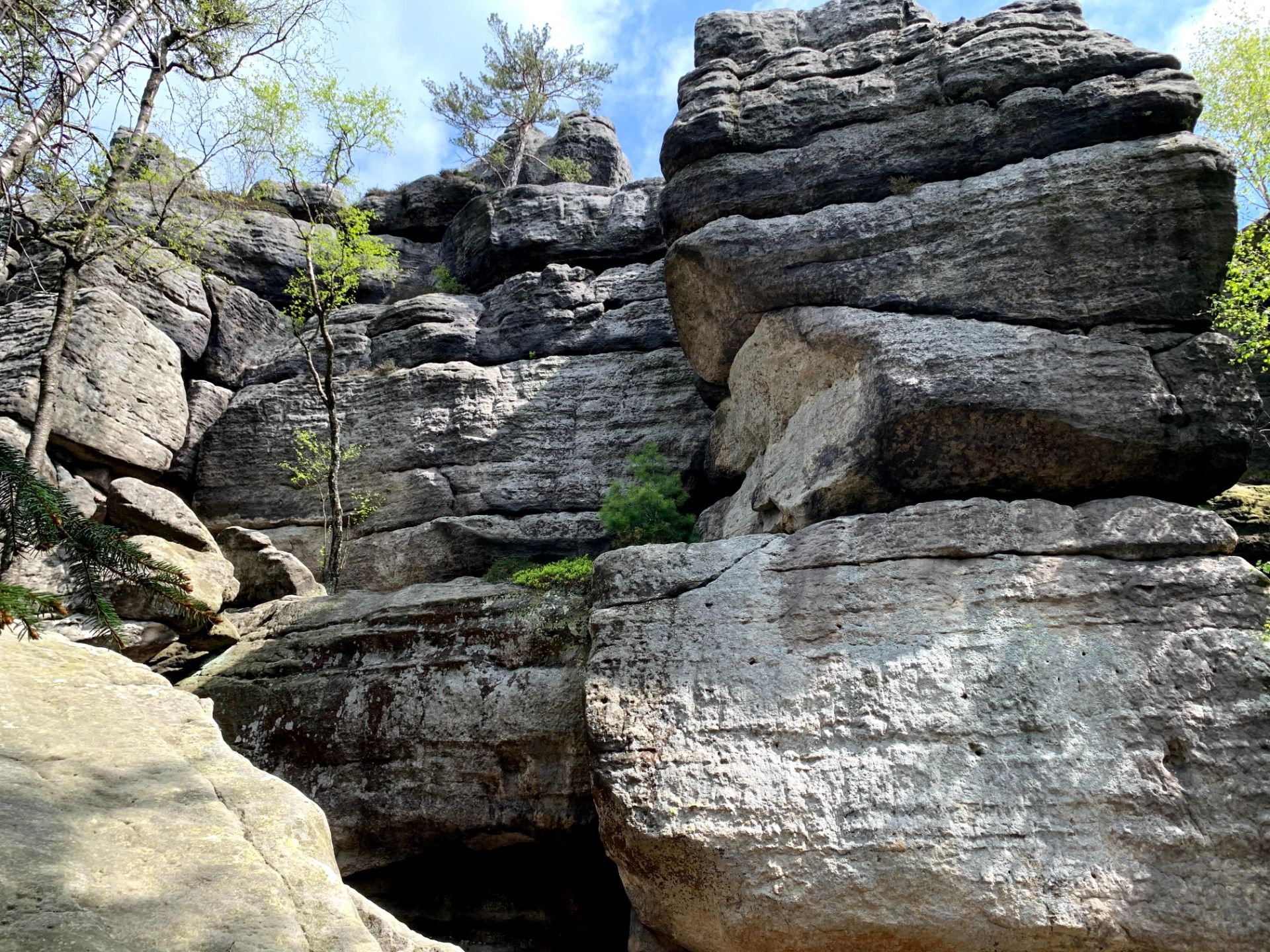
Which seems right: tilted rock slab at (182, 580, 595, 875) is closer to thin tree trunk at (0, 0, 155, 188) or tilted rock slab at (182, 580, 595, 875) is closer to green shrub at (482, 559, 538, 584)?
green shrub at (482, 559, 538, 584)

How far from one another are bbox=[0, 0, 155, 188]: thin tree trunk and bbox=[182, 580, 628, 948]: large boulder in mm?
5396

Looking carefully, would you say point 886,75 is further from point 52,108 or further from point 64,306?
point 64,306

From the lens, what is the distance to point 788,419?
1108 cm

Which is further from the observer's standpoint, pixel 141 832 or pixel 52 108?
pixel 52 108

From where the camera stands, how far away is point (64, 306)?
11391mm

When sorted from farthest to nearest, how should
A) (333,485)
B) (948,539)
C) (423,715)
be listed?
(333,485) → (423,715) → (948,539)

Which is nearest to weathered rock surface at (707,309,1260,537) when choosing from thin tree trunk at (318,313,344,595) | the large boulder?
the large boulder

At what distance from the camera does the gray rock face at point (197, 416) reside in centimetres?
1507

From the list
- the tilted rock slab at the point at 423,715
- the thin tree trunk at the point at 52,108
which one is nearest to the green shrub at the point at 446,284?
the thin tree trunk at the point at 52,108

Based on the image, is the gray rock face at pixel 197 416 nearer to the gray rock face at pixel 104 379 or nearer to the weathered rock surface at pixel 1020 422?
the gray rock face at pixel 104 379

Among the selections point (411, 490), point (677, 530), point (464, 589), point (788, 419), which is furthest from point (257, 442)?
point (788, 419)

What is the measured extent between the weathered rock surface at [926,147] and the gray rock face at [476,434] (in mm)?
3176

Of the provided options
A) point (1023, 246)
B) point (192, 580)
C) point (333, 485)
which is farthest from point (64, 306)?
point (1023, 246)

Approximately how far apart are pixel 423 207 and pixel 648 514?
12.3 m
